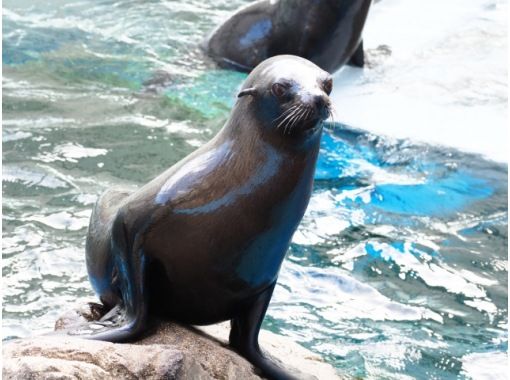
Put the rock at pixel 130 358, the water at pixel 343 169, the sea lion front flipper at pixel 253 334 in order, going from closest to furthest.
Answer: the rock at pixel 130 358 < the sea lion front flipper at pixel 253 334 < the water at pixel 343 169

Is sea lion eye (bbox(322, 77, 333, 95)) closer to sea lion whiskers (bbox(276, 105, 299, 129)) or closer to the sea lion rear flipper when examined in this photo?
sea lion whiskers (bbox(276, 105, 299, 129))

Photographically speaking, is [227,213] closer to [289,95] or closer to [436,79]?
[289,95]

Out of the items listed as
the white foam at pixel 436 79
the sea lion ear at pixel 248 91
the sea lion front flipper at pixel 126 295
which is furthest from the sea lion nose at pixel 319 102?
the white foam at pixel 436 79

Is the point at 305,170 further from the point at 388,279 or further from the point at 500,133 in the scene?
the point at 500,133

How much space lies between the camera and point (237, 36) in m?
9.70

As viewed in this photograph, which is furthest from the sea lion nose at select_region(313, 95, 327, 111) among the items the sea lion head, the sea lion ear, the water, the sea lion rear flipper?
the sea lion rear flipper

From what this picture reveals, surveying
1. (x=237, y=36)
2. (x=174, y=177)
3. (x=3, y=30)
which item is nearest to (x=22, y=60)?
(x=3, y=30)

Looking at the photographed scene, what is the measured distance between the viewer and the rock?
2967 mm

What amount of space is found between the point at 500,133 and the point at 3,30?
221 inches

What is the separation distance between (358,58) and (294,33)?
2.50 ft

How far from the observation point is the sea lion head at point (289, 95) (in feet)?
11.0

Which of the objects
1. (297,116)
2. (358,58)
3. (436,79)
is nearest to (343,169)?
(436,79)

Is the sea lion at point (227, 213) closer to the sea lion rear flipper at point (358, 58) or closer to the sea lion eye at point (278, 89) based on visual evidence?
the sea lion eye at point (278, 89)

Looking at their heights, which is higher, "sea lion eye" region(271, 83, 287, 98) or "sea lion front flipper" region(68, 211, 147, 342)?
"sea lion eye" region(271, 83, 287, 98)
